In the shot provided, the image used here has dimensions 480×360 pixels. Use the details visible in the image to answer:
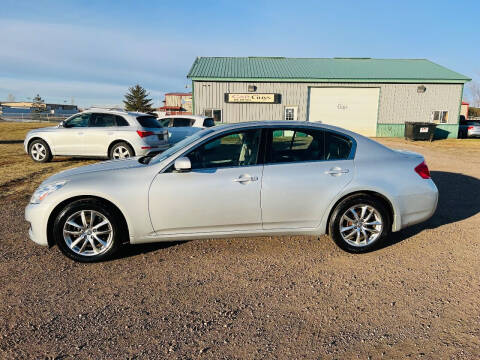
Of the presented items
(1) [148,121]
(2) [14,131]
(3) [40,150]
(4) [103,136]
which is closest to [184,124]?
(1) [148,121]

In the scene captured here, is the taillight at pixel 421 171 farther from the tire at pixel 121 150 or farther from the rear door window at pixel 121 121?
the rear door window at pixel 121 121

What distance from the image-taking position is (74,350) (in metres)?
2.37

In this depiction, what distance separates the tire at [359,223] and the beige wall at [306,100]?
19.3 m

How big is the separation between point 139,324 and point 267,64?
25352 millimetres

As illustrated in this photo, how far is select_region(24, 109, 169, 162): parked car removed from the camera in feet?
31.6

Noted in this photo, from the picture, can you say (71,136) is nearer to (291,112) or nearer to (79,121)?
(79,121)

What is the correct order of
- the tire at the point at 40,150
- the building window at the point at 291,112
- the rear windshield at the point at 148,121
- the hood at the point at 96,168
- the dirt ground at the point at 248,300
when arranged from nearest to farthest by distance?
the dirt ground at the point at 248,300 → the hood at the point at 96,168 → the rear windshield at the point at 148,121 → the tire at the point at 40,150 → the building window at the point at 291,112

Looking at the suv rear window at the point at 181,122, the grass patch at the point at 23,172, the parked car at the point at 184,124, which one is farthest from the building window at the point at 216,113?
the grass patch at the point at 23,172

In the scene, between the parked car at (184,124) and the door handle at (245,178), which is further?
the parked car at (184,124)

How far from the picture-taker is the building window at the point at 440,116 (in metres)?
23.6

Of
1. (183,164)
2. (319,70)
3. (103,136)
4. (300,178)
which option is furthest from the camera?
(319,70)

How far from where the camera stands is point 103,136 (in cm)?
968

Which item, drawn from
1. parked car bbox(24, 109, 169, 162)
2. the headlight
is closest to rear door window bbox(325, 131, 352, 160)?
the headlight

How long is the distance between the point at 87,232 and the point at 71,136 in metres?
7.28
